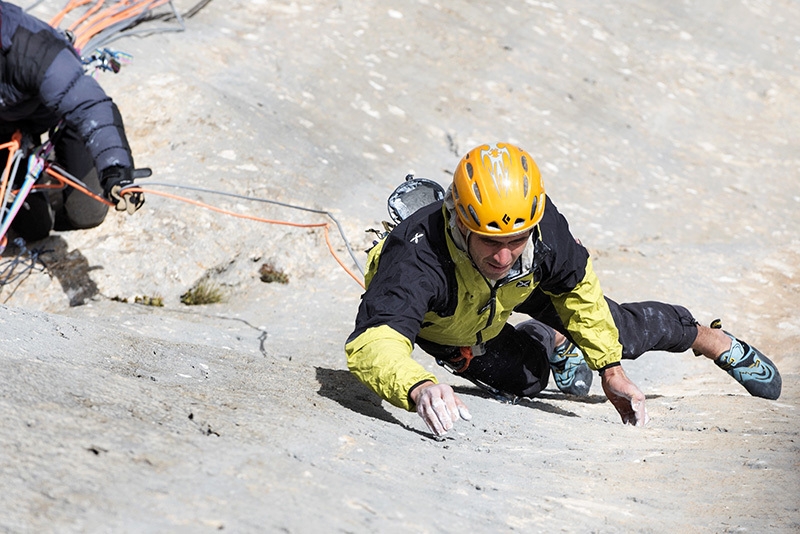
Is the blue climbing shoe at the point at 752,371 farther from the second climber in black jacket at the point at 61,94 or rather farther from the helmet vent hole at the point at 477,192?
the second climber in black jacket at the point at 61,94

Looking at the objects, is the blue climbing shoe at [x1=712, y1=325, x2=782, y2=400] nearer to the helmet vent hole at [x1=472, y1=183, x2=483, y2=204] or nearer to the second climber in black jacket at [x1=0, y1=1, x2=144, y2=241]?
the helmet vent hole at [x1=472, y1=183, x2=483, y2=204]

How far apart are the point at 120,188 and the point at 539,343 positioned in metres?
2.77

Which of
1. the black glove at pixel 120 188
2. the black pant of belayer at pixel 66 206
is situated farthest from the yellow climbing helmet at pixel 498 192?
the black pant of belayer at pixel 66 206

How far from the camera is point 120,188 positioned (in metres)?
5.45

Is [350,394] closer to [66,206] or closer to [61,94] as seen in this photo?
[61,94]

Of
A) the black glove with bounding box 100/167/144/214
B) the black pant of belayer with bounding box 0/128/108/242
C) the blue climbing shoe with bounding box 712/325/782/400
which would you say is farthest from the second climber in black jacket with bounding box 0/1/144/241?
the blue climbing shoe with bounding box 712/325/782/400

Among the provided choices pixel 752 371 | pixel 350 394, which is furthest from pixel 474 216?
pixel 752 371

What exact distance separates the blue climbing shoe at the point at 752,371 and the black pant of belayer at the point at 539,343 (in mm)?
216

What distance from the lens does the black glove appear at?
5.43 metres

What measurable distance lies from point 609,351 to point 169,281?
343 centimetres

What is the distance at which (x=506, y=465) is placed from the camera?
10.3ft

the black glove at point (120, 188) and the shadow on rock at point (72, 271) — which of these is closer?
the black glove at point (120, 188)

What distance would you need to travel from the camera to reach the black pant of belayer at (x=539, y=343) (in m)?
4.25

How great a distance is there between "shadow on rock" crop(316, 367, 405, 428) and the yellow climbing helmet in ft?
2.82
